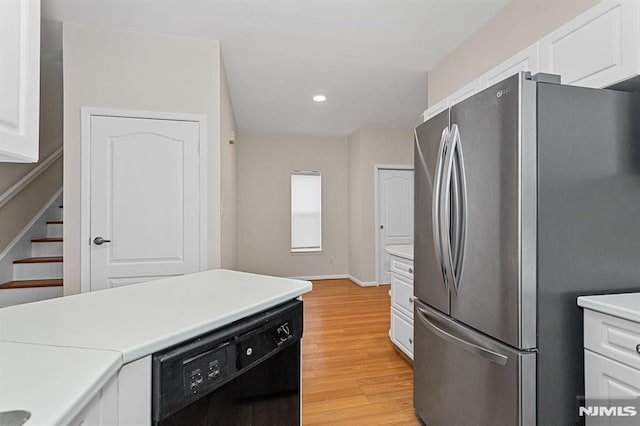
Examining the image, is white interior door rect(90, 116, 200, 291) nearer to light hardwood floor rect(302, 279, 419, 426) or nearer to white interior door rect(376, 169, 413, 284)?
light hardwood floor rect(302, 279, 419, 426)

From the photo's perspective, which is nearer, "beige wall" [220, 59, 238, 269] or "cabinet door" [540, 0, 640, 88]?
"cabinet door" [540, 0, 640, 88]

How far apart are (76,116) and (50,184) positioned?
164 cm

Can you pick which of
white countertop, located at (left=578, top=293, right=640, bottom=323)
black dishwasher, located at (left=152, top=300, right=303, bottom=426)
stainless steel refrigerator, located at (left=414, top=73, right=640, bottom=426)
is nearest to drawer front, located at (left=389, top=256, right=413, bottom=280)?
stainless steel refrigerator, located at (left=414, top=73, right=640, bottom=426)

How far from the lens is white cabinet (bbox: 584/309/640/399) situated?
1143 millimetres

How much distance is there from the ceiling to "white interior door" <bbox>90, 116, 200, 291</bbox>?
0.75m

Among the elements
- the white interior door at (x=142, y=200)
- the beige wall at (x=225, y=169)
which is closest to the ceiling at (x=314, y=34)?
the beige wall at (x=225, y=169)

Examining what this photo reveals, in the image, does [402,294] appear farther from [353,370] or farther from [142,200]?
[142,200]

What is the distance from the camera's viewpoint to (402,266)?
280 cm

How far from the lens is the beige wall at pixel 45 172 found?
2.97 metres

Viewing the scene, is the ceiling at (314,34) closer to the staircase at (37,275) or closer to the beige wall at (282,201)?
the beige wall at (282,201)

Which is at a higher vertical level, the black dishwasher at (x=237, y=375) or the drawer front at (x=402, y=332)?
the black dishwasher at (x=237, y=375)

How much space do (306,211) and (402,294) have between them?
3.61 m

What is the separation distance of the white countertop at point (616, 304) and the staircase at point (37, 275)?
3560mm

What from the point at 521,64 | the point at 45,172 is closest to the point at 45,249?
the point at 45,172
